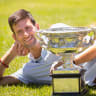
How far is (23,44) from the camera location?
3467 mm

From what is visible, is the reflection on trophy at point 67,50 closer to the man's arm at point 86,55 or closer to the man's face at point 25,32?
the man's arm at point 86,55

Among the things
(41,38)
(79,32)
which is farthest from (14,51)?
(79,32)

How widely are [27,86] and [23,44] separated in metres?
0.41

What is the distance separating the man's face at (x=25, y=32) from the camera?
341 cm

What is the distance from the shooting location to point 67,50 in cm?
291

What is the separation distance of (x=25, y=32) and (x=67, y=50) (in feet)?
2.20

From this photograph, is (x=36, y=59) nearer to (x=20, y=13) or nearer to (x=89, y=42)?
(x=20, y=13)

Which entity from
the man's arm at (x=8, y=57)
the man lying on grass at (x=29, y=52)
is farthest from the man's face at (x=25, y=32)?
the man's arm at (x=8, y=57)

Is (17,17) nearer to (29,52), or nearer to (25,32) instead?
(25,32)

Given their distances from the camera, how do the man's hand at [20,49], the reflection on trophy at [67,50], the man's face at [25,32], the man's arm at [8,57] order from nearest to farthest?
the reflection on trophy at [67,50]
the man's face at [25,32]
the man's hand at [20,49]
the man's arm at [8,57]

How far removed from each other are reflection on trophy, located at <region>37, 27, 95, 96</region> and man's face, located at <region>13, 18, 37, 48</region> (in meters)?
0.45

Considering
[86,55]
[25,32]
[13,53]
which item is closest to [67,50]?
[86,55]

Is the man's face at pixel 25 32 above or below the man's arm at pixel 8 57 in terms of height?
above

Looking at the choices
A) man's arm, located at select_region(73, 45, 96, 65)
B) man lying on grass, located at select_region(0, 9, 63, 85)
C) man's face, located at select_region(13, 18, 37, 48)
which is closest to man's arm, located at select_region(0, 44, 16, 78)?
man lying on grass, located at select_region(0, 9, 63, 85)
